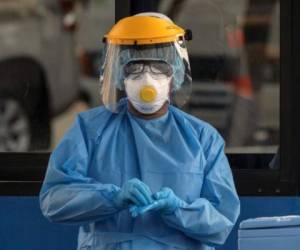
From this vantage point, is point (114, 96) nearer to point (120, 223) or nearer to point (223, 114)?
point (120, 223)

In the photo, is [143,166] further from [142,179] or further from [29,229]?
[29,229]

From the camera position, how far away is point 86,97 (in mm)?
4984

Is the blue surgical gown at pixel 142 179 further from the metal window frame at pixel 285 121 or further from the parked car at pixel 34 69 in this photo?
the parked car at pixel 34 69

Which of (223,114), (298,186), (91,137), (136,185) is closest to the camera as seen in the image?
(136,185)

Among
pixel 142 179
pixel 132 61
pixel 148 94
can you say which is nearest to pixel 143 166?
pixel 142 179

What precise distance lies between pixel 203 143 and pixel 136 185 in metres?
0.38

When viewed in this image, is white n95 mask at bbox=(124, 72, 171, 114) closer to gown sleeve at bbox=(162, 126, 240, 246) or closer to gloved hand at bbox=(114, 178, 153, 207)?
gown sleeve at bbox=(162, 126, 240, 246)

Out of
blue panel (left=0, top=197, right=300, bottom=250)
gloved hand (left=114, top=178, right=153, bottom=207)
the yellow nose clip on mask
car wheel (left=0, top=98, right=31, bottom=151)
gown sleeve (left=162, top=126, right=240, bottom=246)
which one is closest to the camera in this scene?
gloved hand (left=114, top=178, right=153, bottom=207)

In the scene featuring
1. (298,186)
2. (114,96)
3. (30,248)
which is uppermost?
(114,96)

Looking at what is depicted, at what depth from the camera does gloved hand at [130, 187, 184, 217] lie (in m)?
3.12

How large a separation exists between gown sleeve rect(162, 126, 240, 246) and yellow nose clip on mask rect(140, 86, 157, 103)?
0.22 m

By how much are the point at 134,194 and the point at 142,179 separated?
22 centimetres

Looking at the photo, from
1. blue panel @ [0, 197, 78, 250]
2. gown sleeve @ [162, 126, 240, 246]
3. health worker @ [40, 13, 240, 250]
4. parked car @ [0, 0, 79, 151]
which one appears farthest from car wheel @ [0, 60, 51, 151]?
gown sleeve @ [162, 126, 240, 246]

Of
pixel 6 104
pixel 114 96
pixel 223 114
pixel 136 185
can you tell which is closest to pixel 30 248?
pixel 6 104
